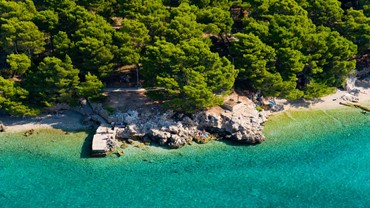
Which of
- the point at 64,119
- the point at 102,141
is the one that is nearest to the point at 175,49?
the point at 102,141

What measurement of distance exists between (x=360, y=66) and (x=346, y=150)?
65.9ft

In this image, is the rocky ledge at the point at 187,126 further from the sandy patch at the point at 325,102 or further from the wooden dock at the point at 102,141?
the sandy patch at the point at 325,102

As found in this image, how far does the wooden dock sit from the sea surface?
1099mm

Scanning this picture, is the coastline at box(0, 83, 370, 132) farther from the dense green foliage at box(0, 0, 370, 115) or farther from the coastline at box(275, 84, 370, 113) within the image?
the dense green foliage at box(0, 0, 370, 115)

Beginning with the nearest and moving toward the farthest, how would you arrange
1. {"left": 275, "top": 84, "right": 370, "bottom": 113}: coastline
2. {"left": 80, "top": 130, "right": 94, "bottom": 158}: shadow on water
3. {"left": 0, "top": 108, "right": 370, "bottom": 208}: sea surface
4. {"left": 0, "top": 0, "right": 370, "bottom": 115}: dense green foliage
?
{"left": 0, "top": 108, "right": 370, "bottom": 208}: sea surface → {"left": 80, "top": 130, "right": 94, "bottom": 158}: shadow on water → {"left": 0, "top": 0, "right": 370, "bottom": 115}: dense green foliage → {"left": 275, "top": 84, "right": 370, "bottom": 113}: coastline

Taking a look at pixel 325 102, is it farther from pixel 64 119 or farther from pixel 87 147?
pixel 64 119

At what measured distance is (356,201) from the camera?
44.1 meters

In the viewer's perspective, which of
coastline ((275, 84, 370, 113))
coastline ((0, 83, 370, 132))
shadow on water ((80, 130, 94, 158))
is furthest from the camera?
coastline ((275, 84, 370, 113))

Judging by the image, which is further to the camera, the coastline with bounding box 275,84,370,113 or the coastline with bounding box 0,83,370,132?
the coastline with bounding box 275,84,370,113

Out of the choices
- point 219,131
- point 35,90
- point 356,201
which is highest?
point 35,90

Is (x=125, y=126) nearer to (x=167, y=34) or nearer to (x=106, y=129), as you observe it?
(x=106, y=129)

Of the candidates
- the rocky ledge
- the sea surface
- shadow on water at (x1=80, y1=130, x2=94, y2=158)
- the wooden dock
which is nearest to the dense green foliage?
the rocky ledge

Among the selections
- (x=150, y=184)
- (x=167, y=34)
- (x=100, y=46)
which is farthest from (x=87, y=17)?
(x=150, y=184)

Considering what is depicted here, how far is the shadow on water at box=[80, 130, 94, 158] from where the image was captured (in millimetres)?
49281
